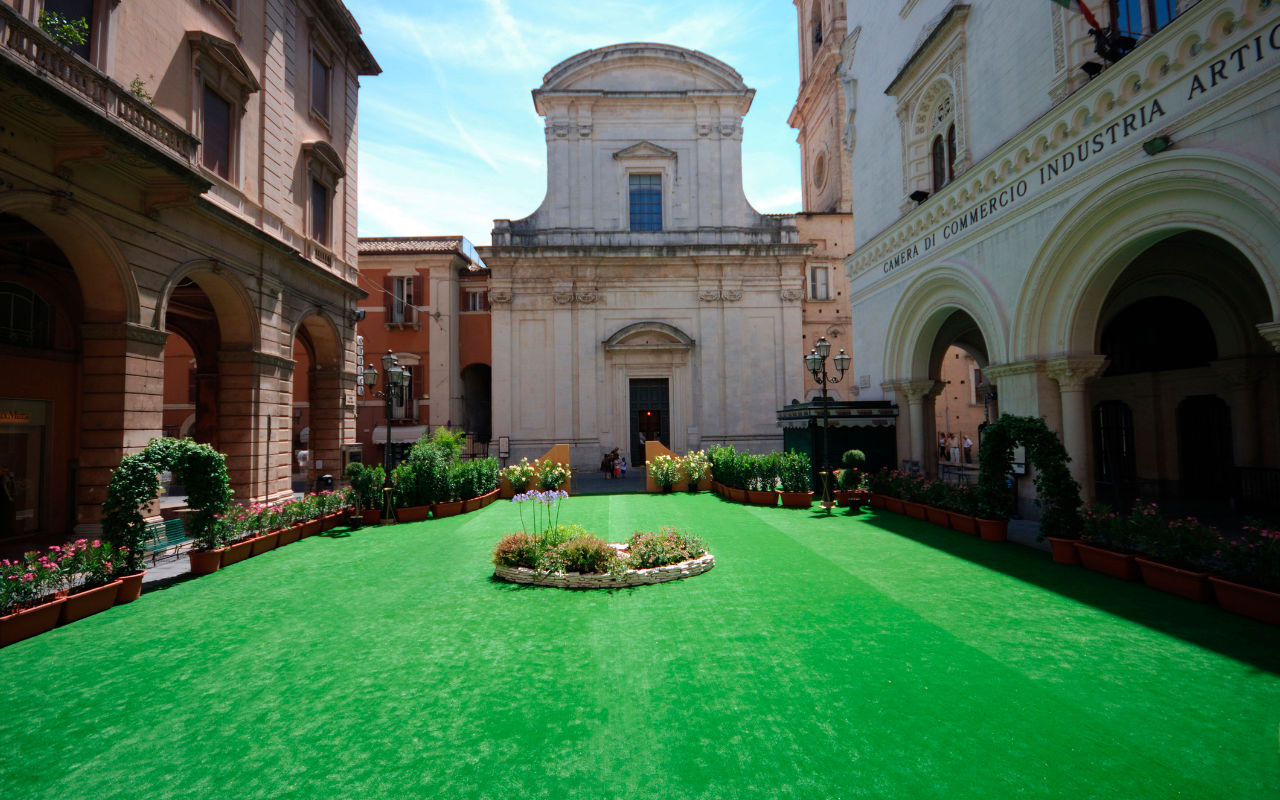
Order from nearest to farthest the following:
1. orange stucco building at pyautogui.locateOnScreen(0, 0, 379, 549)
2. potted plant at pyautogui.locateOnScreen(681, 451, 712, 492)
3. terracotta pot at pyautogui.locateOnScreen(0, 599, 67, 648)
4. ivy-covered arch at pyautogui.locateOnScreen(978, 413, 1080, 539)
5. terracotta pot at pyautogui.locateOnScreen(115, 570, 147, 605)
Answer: terracotta pot at pyautogui.locateOnScreen(0, 599, 67, 648) → terracotta pot at pyautogui.locateOnScreen(115, 570, 147, 605) → orange stucco building at pyautogui.locateOnScreen(0, 0, 379, 549) → ivy-covered arch at pyautogui.locateOnScreen(978, 413, 1080, 539) → potted plant at pyautogui.locateOnScreen(681, 451, 712, 492)

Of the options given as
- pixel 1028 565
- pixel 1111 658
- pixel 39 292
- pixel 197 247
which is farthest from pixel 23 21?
pixel 1028 565

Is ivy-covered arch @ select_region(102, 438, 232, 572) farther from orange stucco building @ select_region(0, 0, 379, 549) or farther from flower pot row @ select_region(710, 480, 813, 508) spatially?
flower pot row @ select_region(710, 480, 813, 508)

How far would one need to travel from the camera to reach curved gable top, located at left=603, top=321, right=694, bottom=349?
1082 inches

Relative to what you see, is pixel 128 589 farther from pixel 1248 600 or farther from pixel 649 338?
pixel 649 338

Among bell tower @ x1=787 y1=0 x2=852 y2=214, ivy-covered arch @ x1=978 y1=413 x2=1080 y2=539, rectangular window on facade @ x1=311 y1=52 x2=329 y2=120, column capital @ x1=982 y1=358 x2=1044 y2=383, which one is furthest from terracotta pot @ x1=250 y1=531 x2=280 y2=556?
bell tower @ x1=787 y1=0 x2=852 y2=214

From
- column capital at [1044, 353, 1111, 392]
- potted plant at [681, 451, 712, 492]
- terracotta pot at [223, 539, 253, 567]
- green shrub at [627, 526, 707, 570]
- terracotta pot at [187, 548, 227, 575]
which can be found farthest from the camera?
potted plant at [681, 451, 712, 492]

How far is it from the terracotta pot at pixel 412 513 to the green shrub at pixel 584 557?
7.81m

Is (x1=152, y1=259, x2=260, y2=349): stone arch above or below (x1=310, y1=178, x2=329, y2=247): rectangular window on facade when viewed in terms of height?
below

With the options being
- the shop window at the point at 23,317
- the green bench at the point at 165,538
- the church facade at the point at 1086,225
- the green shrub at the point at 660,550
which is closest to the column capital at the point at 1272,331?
the church facade at the point at 1086,225

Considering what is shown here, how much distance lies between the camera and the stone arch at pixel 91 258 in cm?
984

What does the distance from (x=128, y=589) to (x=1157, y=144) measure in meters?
16.3

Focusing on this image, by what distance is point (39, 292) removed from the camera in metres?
13.2

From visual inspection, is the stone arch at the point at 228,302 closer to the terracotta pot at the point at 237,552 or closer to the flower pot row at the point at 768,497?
A: the terracotta pot at the point at 237,552

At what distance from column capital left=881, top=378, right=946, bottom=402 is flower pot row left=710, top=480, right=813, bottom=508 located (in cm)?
433
